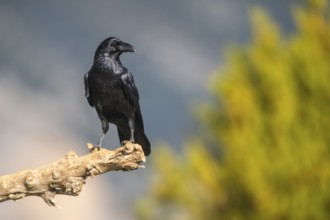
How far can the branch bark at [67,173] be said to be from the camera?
180 inches

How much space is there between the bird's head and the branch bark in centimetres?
67

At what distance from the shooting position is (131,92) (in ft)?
16.3

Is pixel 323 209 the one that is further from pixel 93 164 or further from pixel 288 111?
pixel 93 164

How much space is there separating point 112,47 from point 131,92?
336 millimetres

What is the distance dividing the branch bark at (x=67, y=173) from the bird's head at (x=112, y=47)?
2.19 feet

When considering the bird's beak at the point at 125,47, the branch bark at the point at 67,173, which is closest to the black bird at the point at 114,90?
the bird's beak at the point at 125,47

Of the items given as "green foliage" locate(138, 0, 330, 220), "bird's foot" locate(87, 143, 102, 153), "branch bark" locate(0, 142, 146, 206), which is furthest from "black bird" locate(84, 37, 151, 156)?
"green foliage" locate(138, 0, 330, 220)

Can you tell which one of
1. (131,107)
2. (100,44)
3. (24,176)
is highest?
(100,44)

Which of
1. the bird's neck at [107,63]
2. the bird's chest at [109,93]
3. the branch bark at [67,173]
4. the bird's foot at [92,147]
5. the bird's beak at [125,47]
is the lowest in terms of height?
the branch bark at [67,173]

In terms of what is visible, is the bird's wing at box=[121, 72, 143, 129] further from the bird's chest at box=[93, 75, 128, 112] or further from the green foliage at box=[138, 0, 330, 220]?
the green foliage at box=[138, 0, 330, 220]

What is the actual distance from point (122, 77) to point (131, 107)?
8.5 inches

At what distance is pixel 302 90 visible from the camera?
902cm

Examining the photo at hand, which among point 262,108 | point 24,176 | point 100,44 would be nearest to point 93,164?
point 24,176

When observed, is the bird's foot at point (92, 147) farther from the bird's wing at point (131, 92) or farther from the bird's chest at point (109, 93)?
the bird's wing at point (131, 92)
